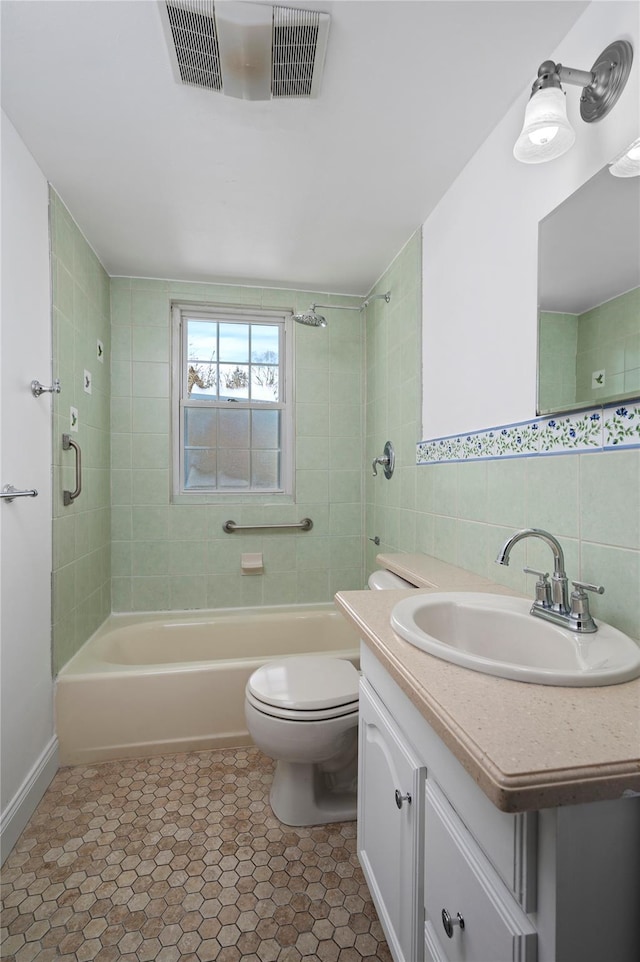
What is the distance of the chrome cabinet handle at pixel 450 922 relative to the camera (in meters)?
0.72

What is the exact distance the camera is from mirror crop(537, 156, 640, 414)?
3.16 ft

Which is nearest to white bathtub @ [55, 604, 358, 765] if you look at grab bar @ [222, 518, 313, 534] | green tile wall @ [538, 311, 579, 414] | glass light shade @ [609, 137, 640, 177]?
grab bar @ [222, 518, 313, 534]

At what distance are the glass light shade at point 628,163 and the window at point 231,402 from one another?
6.85 feet

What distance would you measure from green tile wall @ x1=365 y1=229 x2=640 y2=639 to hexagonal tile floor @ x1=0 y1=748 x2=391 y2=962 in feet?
3.35

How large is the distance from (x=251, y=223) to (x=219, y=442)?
1.23 m

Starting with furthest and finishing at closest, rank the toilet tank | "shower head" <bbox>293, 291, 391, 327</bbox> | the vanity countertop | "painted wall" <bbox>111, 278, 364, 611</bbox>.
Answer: "painted wall" <bbox>111, 278, 364, 611</bbox>
"shower head" <bbox>293, 291, 391, 327</bbox>
the toilet tank
the vanity countertop

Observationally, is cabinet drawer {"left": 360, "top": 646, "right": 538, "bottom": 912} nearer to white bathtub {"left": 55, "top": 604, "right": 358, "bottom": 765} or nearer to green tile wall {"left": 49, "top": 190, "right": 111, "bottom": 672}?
white bathtub {"left": 55, "top": 604, "right": 358, "bottom": 765}

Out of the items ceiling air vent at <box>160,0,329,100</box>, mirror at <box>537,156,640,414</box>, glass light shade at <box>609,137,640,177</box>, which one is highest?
ceiling air vent at <box>160,0,329,100</box>

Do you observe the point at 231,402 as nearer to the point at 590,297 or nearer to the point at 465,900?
the point at 590,297

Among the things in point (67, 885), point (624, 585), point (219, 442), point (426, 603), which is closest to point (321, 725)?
point (426, 603)

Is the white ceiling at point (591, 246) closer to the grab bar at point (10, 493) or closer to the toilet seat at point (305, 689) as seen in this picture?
the toilet seat at point (305, 689)

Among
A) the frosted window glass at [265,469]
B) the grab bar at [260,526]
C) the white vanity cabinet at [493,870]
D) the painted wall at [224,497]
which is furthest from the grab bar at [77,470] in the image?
the white vanity cabinet at [493,870]

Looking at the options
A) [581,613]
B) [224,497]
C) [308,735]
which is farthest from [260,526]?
[581,613]

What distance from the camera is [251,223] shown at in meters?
2.11
